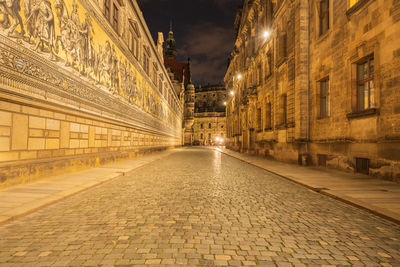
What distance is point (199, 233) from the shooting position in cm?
335

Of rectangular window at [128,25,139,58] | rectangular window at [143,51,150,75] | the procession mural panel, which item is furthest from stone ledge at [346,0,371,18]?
rectangular window at [143,51,150,75]

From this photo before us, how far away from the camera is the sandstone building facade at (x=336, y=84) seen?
7730mm

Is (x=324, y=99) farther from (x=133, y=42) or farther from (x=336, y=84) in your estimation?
(x=133, y=42)

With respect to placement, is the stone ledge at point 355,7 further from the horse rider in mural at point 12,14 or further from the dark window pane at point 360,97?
the horse rider in mural at point 12,14

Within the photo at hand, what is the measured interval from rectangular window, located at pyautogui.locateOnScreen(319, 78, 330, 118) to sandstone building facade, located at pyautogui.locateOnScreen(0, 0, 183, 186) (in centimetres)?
1155

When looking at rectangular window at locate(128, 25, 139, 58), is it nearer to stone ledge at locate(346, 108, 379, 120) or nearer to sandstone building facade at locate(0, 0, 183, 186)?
sandstone building facade at locate(0, 0, 183, 186)

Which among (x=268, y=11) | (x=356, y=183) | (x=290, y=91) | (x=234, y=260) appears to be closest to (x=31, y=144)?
(x=234, y=260)

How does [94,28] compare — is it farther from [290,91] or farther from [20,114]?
[290,91]

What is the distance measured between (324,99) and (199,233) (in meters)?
11.5

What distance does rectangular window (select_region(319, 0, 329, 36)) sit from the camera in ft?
38.7

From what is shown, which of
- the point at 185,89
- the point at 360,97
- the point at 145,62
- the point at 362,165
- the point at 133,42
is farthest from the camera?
the point at 185,89

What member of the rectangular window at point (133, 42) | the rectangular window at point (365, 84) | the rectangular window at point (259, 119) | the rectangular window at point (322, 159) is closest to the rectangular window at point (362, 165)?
the rectangular window at point (322, 159)

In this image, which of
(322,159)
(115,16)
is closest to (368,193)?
(322,159)

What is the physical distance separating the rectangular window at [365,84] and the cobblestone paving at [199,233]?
5.83m
